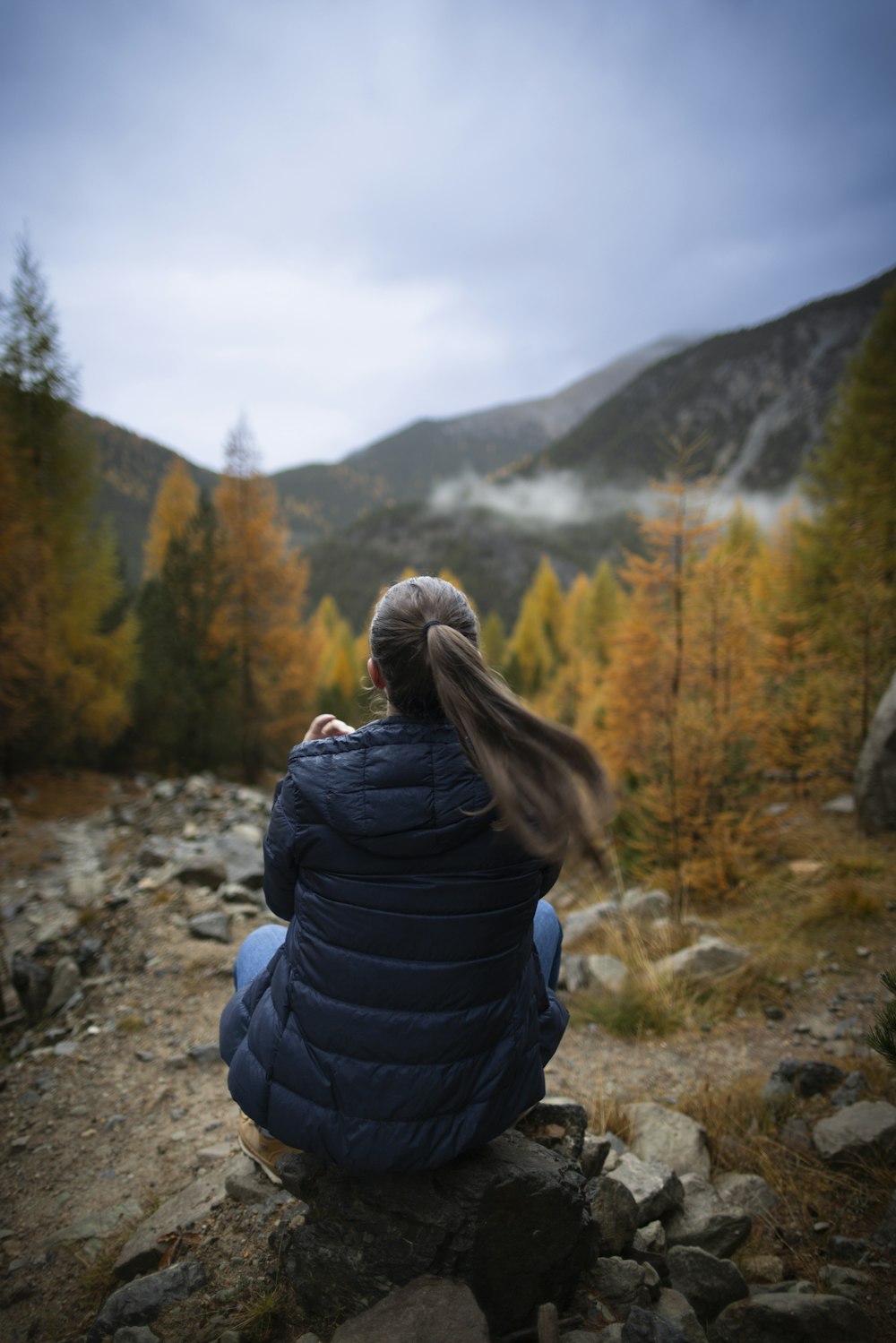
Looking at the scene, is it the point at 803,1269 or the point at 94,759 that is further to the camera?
the point at 94,759

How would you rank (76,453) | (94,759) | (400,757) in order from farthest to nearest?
1. (94,759)
2. (76,453)
3. (400,757)

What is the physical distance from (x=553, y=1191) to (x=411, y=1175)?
413 millimetres

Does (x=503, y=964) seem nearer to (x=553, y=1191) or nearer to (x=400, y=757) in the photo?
(x=400, y=757)

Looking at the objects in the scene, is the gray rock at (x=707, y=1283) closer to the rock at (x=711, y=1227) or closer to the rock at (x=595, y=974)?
the rock at (x=711, y=1227)

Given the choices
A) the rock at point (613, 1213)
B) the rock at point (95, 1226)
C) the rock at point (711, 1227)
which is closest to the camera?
the rock at point (613, 1213)

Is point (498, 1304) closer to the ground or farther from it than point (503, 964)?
closer to the ground

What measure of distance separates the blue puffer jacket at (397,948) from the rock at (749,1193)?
162 centimetres

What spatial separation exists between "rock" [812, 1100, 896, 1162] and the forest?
105 inches

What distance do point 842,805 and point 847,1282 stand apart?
25.5ft

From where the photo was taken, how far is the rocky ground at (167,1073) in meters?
2.09

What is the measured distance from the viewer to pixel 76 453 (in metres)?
12.1

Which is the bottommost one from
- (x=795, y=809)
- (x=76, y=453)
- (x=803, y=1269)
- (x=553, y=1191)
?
(x=795, y=809)

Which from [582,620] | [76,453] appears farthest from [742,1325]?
[582,620]

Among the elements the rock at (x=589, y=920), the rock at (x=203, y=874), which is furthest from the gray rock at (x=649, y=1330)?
the rock at (x=203, y=874)
